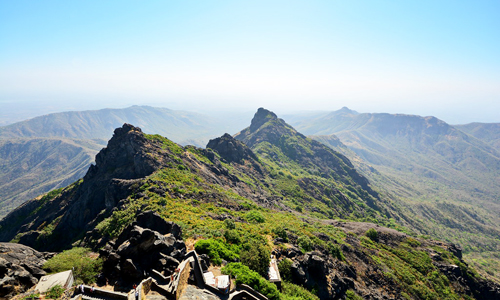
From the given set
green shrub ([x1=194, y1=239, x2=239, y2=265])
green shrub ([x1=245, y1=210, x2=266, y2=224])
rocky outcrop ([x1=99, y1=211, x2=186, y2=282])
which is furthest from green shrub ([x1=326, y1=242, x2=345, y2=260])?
rocky outcrop ([x1=99, y1=211, x2=186, y2=282])

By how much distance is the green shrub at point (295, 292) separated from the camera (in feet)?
→ 86.8

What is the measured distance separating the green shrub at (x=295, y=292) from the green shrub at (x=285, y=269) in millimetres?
1144

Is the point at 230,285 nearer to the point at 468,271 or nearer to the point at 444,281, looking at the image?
the point at 444,281

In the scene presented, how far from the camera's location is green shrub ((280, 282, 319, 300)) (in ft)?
86.8

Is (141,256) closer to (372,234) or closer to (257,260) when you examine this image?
(257,260)

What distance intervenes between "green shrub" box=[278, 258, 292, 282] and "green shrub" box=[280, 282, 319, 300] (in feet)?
3.75

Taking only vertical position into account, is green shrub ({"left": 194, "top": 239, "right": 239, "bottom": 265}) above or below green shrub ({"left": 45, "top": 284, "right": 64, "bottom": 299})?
below

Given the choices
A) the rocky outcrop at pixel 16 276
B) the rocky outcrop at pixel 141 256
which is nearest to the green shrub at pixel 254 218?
the rocky outcrop at pixel 141 256

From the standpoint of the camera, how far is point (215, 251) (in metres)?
27.4

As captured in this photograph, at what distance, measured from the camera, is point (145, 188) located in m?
50.4

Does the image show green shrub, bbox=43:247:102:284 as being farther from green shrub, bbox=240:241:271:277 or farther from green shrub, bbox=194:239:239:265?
green shrub, bbox=240:241:271:277

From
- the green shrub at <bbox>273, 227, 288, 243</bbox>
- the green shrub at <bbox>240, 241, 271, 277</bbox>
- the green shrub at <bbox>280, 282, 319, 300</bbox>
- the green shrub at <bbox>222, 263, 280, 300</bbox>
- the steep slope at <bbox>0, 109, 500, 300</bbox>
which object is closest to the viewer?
the green shrub at <bbox>222, 263, 280, 300</bbox>

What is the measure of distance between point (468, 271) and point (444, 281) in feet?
44.0

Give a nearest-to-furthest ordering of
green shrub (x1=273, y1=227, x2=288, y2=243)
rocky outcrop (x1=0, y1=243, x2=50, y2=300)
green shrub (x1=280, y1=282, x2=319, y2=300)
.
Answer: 1. rocky outcrop (x1=0, y1=243, x2=50, y2=300)
2. green shrub (x1=280, y1=282, x2=319, y2=300)
3. green shrub (x1=273, y1=227, x2=288, y2=243)
